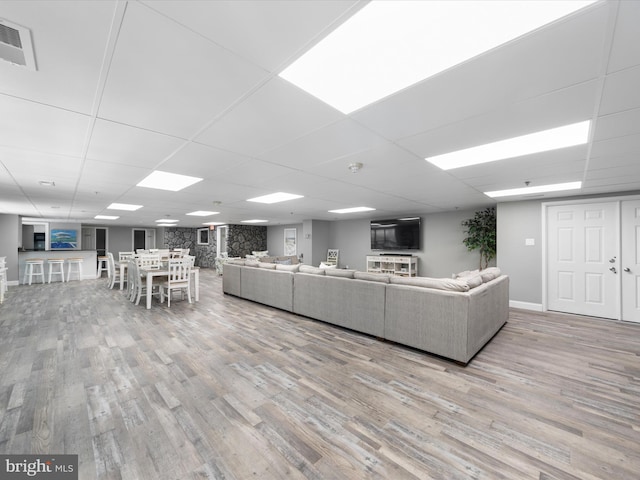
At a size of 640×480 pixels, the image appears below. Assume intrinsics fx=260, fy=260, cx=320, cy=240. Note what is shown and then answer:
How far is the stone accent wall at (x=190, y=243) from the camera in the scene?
12.8 metres

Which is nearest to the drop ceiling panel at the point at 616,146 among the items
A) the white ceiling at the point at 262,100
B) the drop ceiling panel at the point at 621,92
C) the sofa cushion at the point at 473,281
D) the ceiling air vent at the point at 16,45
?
the white ceiling at the point at 262,100

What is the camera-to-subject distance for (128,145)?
2396 mm

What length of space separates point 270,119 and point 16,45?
1245 millimetres

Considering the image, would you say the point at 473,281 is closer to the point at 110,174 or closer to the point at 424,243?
the point at 424,243

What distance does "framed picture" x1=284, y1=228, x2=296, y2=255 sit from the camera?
11.0 meters

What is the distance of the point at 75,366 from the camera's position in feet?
8.62

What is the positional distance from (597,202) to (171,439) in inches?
267

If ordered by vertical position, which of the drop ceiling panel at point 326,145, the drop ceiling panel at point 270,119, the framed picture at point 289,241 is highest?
the drop ceiling panel at point 270,119

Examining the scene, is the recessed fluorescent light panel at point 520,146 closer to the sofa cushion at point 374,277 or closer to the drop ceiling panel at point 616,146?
the drop ceiling panel at point 616,146

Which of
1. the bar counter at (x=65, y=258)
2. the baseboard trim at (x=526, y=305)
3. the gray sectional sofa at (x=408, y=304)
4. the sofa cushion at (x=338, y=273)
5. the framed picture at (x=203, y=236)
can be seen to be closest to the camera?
the gray sectional sofa at (x=408, y=304)

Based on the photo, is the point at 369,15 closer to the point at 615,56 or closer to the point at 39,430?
the point at 615,56

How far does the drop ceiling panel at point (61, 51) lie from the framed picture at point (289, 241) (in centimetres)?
935

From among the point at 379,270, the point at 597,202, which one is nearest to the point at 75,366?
the point at 379,270

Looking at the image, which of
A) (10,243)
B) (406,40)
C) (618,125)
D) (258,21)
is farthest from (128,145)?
(10,243)
